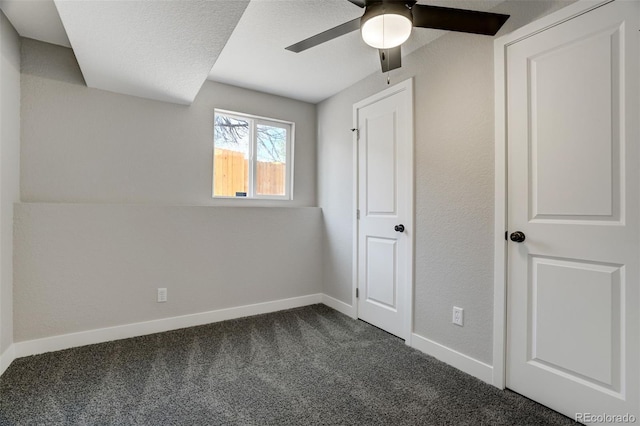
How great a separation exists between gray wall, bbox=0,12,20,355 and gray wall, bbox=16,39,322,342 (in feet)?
0.22

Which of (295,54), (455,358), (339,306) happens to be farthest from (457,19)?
(339,306)

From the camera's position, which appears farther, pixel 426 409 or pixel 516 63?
pixel 516 63

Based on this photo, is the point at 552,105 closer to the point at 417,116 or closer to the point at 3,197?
the point at 417,116

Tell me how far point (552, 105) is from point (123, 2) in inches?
93.7

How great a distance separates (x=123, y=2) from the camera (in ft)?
5.07

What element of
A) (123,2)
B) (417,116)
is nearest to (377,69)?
(417,116)

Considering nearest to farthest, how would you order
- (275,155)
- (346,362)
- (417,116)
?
(346,362)
(417,116)
(275,155)

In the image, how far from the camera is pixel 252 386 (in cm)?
189

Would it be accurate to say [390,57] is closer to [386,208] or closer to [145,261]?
[386,208]

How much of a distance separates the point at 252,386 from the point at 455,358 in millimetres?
1421

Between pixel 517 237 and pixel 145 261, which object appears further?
pixel 145 261

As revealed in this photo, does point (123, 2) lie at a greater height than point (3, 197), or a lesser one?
greater

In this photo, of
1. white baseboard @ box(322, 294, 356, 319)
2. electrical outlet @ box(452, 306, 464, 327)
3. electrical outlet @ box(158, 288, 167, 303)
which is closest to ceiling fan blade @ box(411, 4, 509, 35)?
electrical outlet @ box(452, 306, 464, 327)

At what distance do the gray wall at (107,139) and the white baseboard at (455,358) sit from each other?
2303 millimetres
